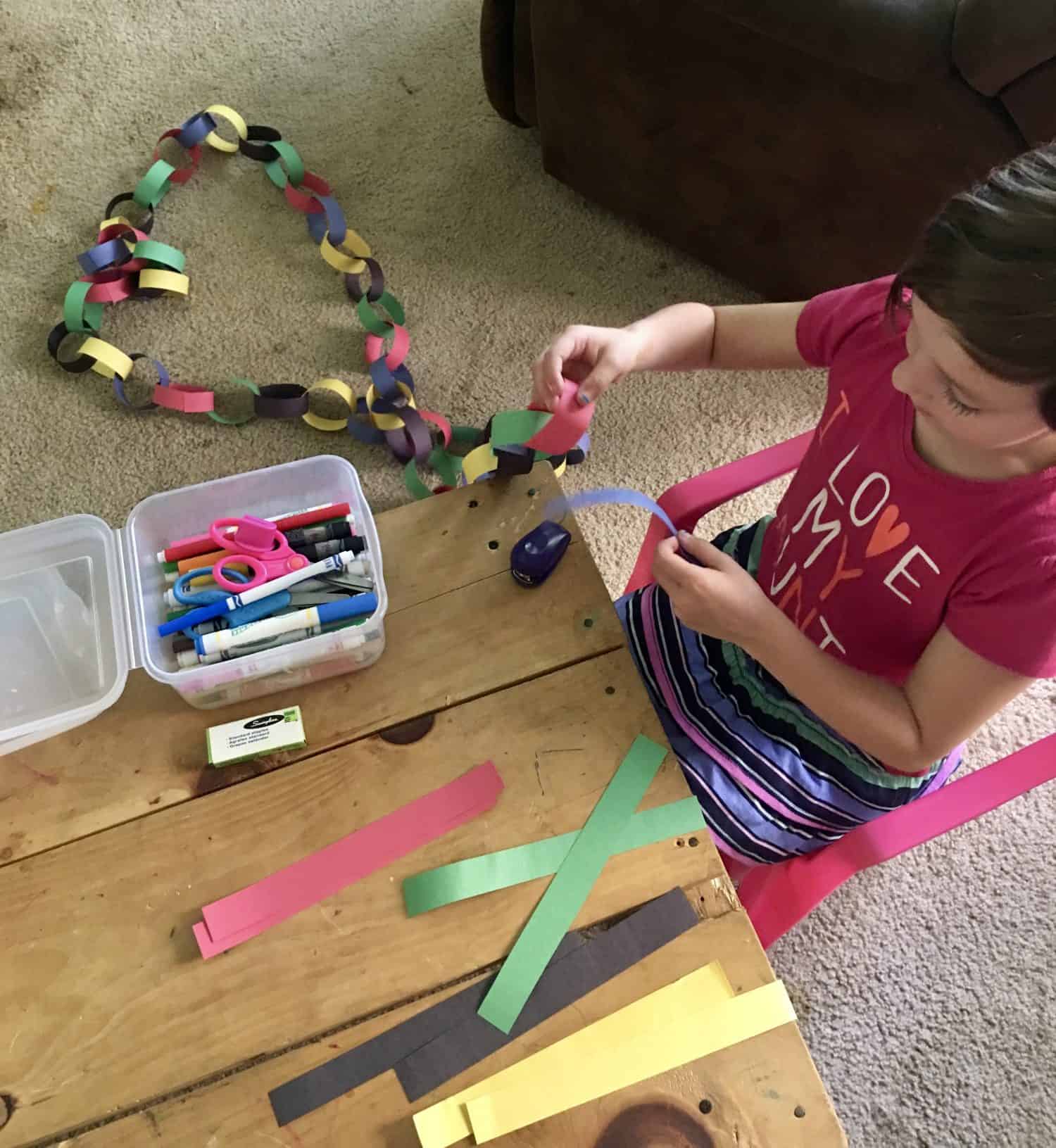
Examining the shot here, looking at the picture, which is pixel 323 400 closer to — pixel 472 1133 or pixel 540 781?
pixel 540 781

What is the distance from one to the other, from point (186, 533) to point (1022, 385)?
2.12 feet

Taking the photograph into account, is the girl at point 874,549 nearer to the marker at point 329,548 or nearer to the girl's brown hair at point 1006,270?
the girl's brown hair at point 1006,270

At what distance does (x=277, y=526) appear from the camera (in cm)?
79

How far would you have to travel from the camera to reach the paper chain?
52.0 inches

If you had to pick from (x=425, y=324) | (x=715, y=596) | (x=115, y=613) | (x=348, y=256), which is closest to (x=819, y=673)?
(x=715, y=596)

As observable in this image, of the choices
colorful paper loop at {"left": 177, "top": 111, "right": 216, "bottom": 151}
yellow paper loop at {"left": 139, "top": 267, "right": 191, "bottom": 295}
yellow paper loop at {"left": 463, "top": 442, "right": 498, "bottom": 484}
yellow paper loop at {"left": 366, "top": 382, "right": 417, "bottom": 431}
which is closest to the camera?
yellow paper loop at {"left": 463, "top": 442, "right": 498, "bottom": 484}

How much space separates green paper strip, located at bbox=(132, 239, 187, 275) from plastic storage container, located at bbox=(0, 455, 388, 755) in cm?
79

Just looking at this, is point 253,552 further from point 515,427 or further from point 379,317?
point 379,317

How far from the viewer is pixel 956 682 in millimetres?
668

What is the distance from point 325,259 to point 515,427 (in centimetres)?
81

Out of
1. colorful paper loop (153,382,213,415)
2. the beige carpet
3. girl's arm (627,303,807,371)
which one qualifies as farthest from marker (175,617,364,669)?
colorful paper loop (153,382,213,415)

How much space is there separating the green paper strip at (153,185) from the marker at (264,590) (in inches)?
40.5

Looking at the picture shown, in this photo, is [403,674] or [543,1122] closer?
[543,1122]

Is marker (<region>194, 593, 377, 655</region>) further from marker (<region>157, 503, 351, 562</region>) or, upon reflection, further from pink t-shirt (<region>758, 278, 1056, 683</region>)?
pink t-shirt (<region>758, 278, 1056, 683</region>)
